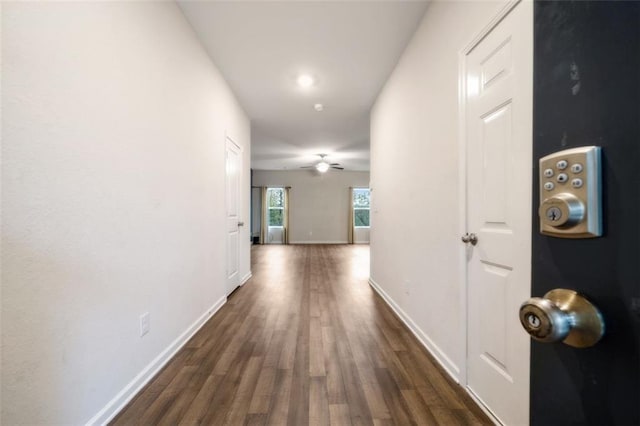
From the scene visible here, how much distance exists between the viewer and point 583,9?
36 cm

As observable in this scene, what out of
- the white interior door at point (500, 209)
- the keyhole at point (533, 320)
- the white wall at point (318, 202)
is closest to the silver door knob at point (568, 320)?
the keyhole at point (533, 320)

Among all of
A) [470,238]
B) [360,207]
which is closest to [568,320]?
[470,238]

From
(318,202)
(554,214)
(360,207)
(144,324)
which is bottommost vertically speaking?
(144,324)

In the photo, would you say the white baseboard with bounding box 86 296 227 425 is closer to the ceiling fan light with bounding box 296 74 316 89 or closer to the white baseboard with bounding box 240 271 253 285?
the white baseboard with bounding box 240 271 253 285

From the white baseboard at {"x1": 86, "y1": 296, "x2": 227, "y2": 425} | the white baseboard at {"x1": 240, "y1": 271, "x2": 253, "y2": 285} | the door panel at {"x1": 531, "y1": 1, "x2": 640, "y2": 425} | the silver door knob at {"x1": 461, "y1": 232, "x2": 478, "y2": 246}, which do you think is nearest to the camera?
the door panel at {"x1": 531, "y1": 1, "x2": 640, "y2": 425}

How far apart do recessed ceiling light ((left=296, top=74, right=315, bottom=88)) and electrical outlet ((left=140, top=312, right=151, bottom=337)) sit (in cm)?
274

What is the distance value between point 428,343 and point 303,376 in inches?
38.0

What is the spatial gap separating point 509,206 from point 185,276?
222cm

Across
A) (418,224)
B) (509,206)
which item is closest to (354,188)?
(418,224)

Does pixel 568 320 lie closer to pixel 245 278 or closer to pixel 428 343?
pixel 428 343

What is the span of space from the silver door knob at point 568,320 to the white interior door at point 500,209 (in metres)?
0.94

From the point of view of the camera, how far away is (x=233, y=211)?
3.58 m

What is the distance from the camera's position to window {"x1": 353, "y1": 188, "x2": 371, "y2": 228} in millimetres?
9742

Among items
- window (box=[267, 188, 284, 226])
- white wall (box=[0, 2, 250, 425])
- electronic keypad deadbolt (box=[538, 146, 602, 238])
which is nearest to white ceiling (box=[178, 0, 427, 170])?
white wall (box=[0, 2, 250, 425])
